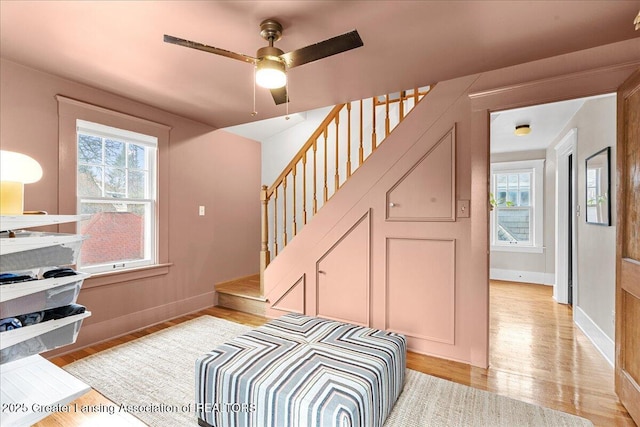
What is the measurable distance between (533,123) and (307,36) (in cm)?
351

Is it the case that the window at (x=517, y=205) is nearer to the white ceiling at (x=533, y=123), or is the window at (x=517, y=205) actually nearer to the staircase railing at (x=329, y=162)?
the white ceiling at (x=533, y=123)

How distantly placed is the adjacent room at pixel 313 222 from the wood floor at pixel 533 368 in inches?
0.8

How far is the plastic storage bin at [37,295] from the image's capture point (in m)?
1.15

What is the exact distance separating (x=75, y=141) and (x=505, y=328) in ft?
15.2

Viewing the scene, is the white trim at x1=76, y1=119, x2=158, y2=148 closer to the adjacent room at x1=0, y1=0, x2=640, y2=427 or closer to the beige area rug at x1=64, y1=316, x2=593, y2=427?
the adjacent room at x1=0, y1=0, x2=640, y2=427

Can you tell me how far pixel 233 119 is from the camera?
3.62m

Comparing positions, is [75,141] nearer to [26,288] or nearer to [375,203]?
[26,288]

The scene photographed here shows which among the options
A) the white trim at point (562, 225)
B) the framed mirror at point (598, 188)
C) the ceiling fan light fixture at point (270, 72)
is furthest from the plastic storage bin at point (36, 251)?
the white trim at point (562, 225)

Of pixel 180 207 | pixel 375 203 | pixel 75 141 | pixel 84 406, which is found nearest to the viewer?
pixel 84 406

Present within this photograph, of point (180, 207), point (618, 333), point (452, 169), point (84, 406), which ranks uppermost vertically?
point (452, 169)

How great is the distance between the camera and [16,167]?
1.32 metres

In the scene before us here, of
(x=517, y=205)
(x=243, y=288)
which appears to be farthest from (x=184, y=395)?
(x=517, y=205)

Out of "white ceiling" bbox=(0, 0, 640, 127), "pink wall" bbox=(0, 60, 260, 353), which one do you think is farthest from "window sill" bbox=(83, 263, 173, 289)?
"white ceiling" bbox=(0, 0, 640, 127)

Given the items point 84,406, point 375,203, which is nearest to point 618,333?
point 375,203
